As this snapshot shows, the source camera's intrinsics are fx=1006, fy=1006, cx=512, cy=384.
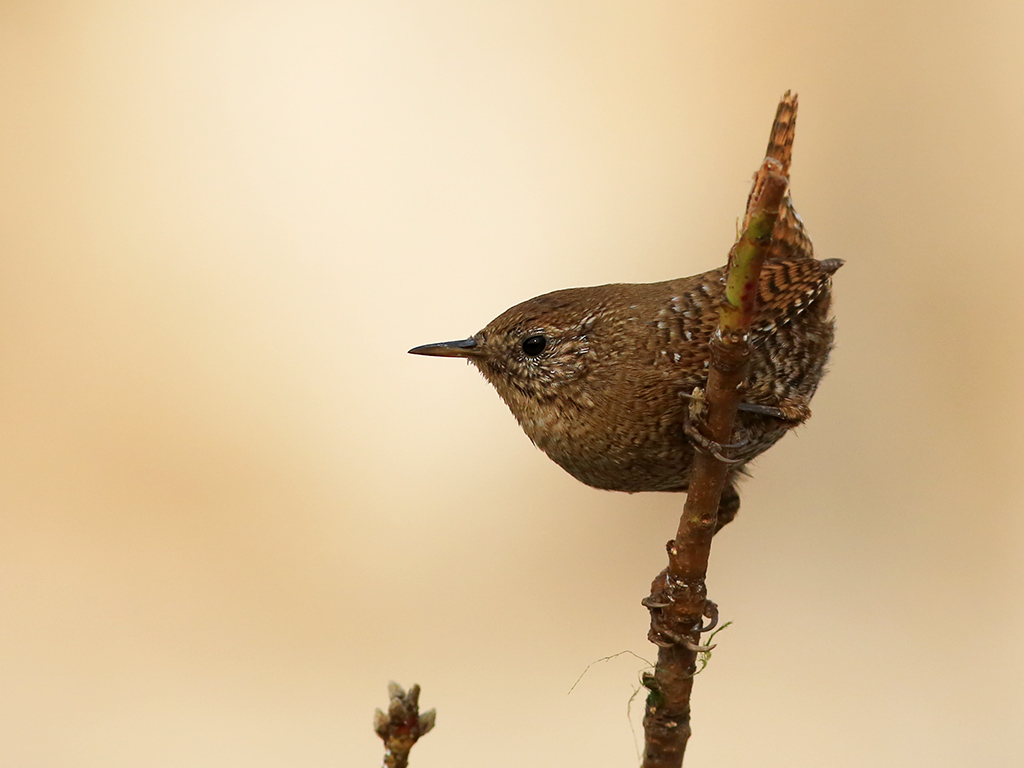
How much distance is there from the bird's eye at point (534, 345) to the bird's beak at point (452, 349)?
12 centimetres

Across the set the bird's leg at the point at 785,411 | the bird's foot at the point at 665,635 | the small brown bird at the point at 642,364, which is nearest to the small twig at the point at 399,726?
the bird's foot at the point at 665,635

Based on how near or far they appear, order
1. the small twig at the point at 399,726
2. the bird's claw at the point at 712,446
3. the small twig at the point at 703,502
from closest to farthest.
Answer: the small twig at the point at 703,502
the small twig at the point at 399,726
the bird's claw at the point at 712,446

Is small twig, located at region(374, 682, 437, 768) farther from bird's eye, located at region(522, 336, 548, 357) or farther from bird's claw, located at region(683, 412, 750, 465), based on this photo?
bird's eye, located at region(522, 336, 548, 357)

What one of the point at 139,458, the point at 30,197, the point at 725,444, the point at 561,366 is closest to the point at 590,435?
the point at 561,366

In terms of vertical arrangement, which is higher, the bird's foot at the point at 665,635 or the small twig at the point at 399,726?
the bird's foot at the point at 665,635

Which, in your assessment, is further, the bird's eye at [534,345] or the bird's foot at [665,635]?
the bird's eye at [534,345]

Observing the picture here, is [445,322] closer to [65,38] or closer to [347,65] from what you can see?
[347,65]

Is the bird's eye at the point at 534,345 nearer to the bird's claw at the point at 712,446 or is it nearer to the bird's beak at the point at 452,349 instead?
the bird's beak at the point at 452,349

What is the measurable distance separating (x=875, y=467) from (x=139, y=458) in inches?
134

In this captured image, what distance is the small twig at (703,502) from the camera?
4.40 ft

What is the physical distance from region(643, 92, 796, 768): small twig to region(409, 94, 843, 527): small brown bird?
0.87 ft

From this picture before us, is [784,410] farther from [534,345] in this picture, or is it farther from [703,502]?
[534,345]

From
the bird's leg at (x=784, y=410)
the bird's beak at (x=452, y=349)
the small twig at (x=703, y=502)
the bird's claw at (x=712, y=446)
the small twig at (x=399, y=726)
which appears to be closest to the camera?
the small twig at (x=703, y=502)

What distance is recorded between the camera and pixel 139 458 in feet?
15.2
